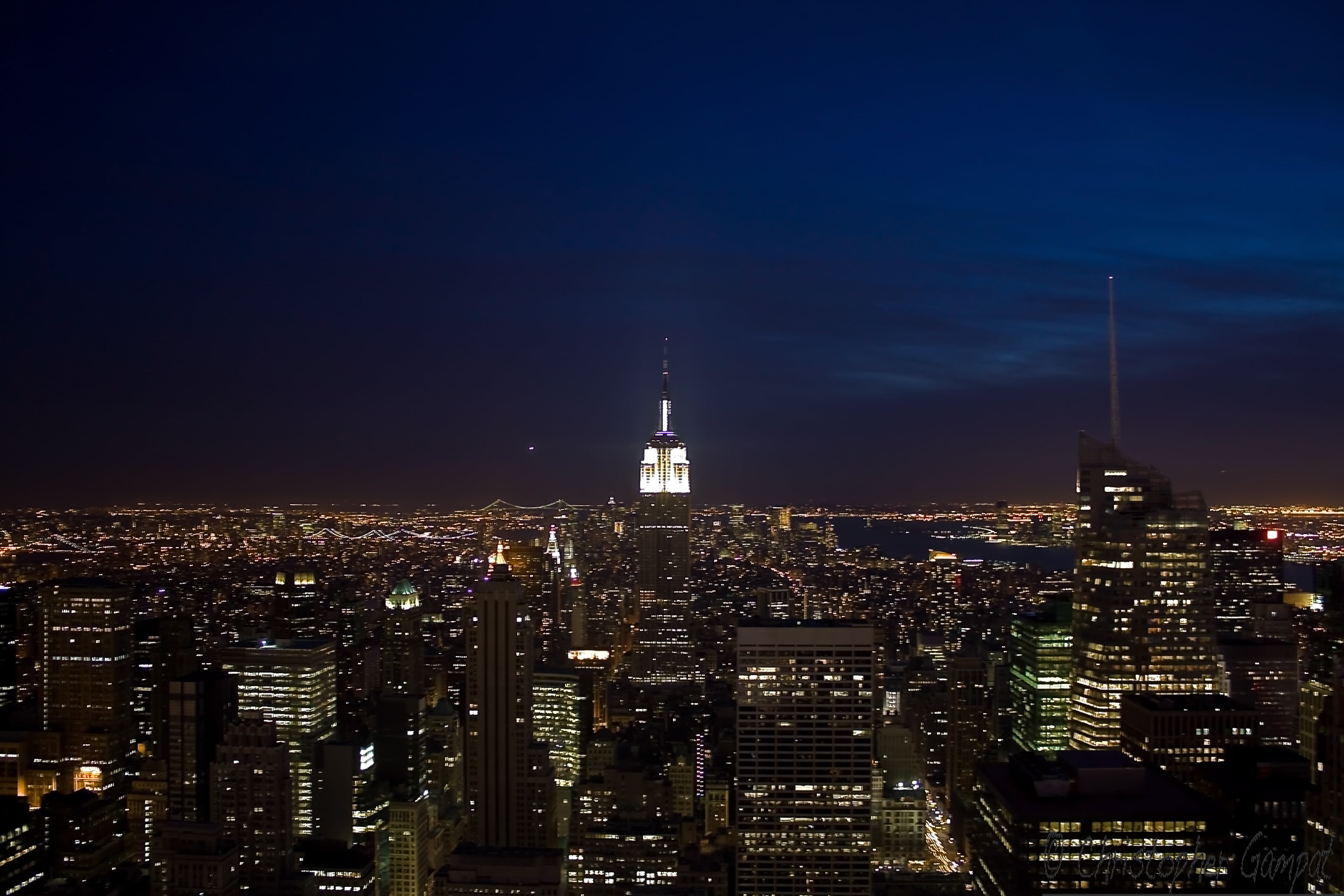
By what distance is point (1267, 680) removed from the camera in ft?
57.8

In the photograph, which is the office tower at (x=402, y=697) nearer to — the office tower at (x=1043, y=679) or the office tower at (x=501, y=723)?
the office tower at (x=501, y=723)

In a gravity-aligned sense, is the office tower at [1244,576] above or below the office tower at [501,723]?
above

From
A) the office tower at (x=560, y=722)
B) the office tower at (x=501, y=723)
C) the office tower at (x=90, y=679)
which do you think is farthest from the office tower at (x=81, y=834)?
the office tower at (x=560, y=722)

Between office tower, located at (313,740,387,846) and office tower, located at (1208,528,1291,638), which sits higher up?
office tower, located at (1208,528,1291,638)

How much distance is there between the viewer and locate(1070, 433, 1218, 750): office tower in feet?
63.5

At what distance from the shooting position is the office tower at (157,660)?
19141 mm

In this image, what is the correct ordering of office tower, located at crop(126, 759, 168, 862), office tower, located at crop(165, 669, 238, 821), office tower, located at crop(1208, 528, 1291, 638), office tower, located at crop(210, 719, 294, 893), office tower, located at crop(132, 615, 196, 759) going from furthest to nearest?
office tower, located at crop(132, 615, 196, 759), office tower, located at crop(1208, 528, 1291, 638), office tower, located at crop(165, 669, 238, 821), office tower, located at crop(126, 759, 168, 862), office tower, located at crop(210, 719, 294, 893)

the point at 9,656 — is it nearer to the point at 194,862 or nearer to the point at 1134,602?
the point at 194,862

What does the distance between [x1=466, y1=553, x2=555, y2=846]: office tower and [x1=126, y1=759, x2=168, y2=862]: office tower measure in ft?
14.6

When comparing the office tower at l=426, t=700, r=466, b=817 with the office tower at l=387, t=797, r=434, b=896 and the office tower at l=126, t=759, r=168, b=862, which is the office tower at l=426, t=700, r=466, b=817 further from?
the office tower at l=126, t=759, r=168, b=862

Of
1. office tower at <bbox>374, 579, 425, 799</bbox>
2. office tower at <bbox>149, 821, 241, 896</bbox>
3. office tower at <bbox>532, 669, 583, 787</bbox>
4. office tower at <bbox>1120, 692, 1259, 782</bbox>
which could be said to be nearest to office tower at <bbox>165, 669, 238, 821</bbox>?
office tower at <bbox>149, 821, 241, 896</bbox>

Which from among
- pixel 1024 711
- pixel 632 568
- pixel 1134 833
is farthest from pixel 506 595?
pixel 1134 833

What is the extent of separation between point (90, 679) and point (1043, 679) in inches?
610

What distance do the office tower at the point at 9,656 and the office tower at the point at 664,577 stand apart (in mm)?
10280
